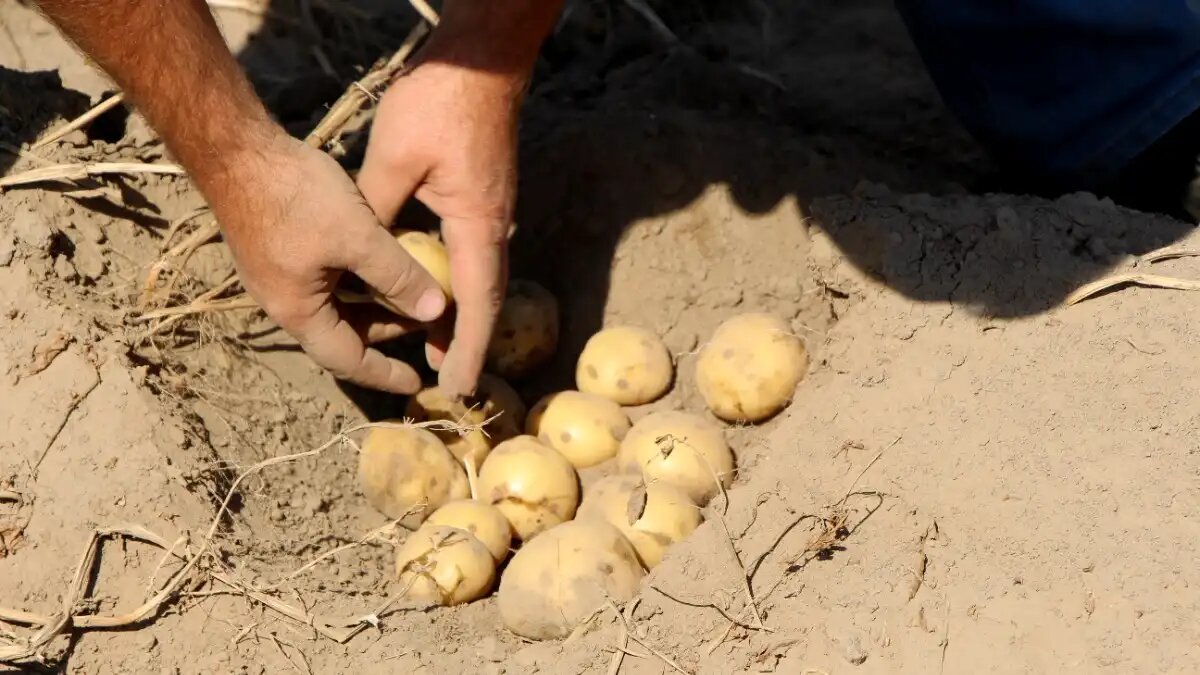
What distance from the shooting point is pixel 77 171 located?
108 inches

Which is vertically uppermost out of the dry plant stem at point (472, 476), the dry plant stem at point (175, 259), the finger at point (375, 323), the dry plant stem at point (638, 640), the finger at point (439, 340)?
the dry plant stem at point (175, 259)

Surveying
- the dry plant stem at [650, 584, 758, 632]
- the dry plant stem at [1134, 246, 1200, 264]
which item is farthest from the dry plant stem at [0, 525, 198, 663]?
the dry plant stem at [1134, 246, 1200, 264]

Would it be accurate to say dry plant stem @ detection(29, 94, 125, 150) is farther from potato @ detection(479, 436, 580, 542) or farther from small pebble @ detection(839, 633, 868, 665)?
small pebble @ detection(839, 633, 868, 665)

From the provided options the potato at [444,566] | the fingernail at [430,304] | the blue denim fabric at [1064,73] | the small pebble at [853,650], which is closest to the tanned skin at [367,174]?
the fingernail at [430,304]

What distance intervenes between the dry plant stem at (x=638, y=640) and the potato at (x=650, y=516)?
29 centimetres

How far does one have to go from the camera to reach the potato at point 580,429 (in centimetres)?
284

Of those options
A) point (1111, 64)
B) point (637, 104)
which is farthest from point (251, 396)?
point (1111, 64)

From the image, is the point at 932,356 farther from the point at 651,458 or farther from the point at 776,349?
the point at 651,458

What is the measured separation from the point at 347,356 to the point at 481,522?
1.55 feet

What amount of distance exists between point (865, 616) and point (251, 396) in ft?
5.06

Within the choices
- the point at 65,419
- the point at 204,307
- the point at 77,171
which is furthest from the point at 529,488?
the point at 77,171

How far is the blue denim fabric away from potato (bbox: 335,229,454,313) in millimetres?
1493

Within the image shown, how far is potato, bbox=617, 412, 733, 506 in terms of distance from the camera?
2602 millimetres

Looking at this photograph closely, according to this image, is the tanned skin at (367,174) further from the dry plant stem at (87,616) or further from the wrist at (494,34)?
the dry plant stem at (87,616)
